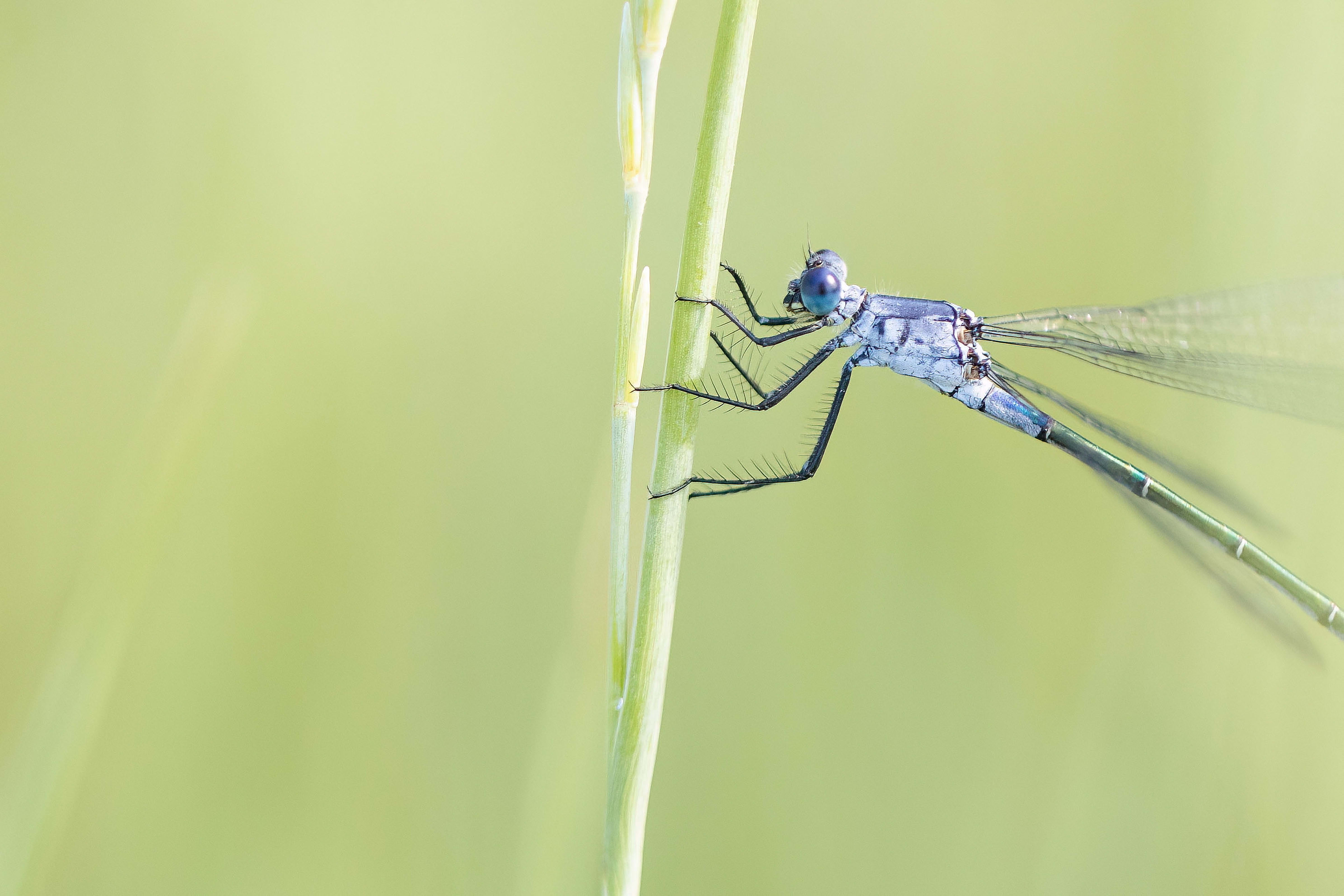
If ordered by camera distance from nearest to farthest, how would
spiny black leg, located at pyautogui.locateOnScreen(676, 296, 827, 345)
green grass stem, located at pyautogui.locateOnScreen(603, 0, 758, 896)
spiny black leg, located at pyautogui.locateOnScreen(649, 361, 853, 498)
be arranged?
1. green grass stem, located at pyautogui.locateOnScreen(603, 0, 758, 896)
2. spiny black leg, located at pyautogui.locateOnScreen(676, 296, 827, 345)
3. spiny black leg, located at pyautogui.locateOnScreen(649, 361, 853, 498)

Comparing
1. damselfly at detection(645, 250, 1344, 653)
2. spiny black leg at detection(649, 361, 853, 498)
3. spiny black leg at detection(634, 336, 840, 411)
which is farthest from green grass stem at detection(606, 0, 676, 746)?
damselfly at detection(645, 250, 1344, 653)

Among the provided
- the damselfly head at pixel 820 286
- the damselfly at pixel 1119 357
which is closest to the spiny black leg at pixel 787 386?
the damselfly at pixel 1119 357

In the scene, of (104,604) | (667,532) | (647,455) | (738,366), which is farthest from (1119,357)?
(104,604)

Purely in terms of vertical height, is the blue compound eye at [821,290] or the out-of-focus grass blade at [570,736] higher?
the blue compound eye at [821,290]

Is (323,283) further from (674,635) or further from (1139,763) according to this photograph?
(1139,763)

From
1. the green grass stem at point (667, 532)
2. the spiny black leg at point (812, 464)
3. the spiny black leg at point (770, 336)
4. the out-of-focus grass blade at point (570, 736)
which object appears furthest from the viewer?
the spiny black leg at point (812, 464)

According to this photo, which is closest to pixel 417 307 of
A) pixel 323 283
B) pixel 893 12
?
pixel 323 283

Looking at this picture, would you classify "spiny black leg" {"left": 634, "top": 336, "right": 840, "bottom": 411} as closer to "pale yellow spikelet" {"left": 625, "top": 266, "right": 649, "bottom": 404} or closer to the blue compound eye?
the blue compound eye

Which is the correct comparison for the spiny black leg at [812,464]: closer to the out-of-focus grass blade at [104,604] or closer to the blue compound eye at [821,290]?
the blue compound eye at [821,290]

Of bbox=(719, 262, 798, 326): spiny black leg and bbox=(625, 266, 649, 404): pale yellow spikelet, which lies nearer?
bbox=(625, 266, 649, 404): pale yellow spikelet

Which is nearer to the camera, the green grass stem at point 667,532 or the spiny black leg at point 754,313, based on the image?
the green grass stem at point 667,532
